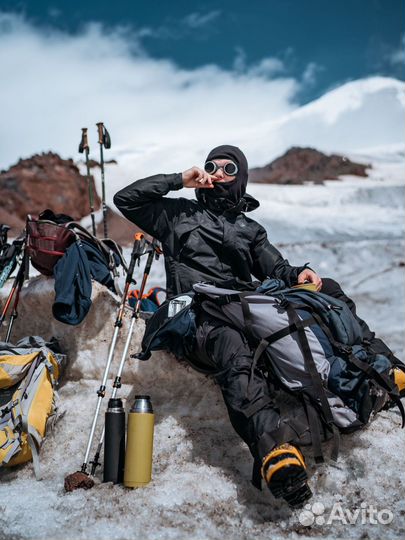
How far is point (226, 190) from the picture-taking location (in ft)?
13.4

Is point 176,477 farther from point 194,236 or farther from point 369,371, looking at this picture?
point 194,236

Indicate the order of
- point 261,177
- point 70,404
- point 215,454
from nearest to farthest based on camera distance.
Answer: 1. point 215,454
2. point 70,404
3. point 261,177

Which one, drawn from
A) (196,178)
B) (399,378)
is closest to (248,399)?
(399,378)

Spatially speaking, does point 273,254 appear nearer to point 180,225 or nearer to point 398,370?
point 180,225

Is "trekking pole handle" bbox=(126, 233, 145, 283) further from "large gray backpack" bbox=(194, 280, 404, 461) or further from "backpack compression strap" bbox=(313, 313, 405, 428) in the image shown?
"backpack compression strap" bbox=(313, 313, 405, 428)

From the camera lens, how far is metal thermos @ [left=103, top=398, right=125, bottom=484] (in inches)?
117

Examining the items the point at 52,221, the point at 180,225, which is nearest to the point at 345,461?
the point at 180,225

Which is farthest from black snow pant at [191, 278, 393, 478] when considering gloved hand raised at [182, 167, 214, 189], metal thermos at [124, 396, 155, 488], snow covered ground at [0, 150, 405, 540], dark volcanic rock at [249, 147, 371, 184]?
dark volcanic rock at [249, 147, 371, 184]

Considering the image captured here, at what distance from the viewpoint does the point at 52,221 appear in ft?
14.0

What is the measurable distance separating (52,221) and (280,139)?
44.2 metres

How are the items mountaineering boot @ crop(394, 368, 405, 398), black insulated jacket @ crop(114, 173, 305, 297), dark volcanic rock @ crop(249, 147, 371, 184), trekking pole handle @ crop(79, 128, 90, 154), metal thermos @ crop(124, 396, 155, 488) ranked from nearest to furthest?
metal thermos @ crop(124, 396, 155, 488), mountaineering boot @ crop(394, 368, 405, 398), black insulated jacket @ crop(114, 173, 305, 297), trekking pole handle @ crop(79, 128, 90, 154), dark volcanic rock @ crop(249, 147, 371, 184)

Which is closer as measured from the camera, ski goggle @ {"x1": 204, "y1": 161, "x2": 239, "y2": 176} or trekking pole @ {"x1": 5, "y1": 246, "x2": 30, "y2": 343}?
ski goggle @ {"x1": 204, "y1": 161, "x2": 239, "y2": 176}

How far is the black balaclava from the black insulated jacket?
0.05m

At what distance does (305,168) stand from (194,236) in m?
25.4
